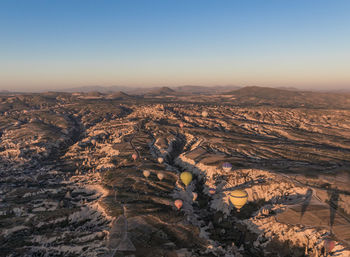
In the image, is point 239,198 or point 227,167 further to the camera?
point 227,167

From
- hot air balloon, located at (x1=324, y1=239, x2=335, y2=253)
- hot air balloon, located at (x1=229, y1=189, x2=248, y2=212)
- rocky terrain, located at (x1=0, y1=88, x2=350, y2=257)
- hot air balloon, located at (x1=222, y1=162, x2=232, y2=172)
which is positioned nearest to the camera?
hot air balloon, located at (x1=324, y1=239, x2=335, y2=253)

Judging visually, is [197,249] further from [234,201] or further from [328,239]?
[328,239]

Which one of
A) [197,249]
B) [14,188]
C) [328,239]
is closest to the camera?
[328,239]

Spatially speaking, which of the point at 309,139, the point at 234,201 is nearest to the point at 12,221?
the point at 234,201

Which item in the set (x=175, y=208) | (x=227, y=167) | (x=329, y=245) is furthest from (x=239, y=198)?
(x=227, y=167)

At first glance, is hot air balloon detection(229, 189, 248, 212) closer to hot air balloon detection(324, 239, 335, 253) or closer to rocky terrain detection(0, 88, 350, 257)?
rocky terrain detection(0, 88, 350, 257)

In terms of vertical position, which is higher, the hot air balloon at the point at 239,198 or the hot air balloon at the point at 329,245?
the hot air balloon at the point at 239,198

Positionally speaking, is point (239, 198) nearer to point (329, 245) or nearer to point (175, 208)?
point (175, 208)

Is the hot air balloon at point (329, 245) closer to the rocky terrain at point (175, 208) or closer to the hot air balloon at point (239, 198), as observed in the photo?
the rocky terrain at point (175, 208)

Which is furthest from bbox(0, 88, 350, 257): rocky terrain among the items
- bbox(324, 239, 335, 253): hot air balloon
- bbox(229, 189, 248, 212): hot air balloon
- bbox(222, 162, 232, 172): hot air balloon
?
bbox(229, 189, 248, 212): hot air balloon

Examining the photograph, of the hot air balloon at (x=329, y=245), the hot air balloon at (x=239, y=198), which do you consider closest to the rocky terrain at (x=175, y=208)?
the hot air balloon at (x=329, y=245)

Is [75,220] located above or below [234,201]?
below
